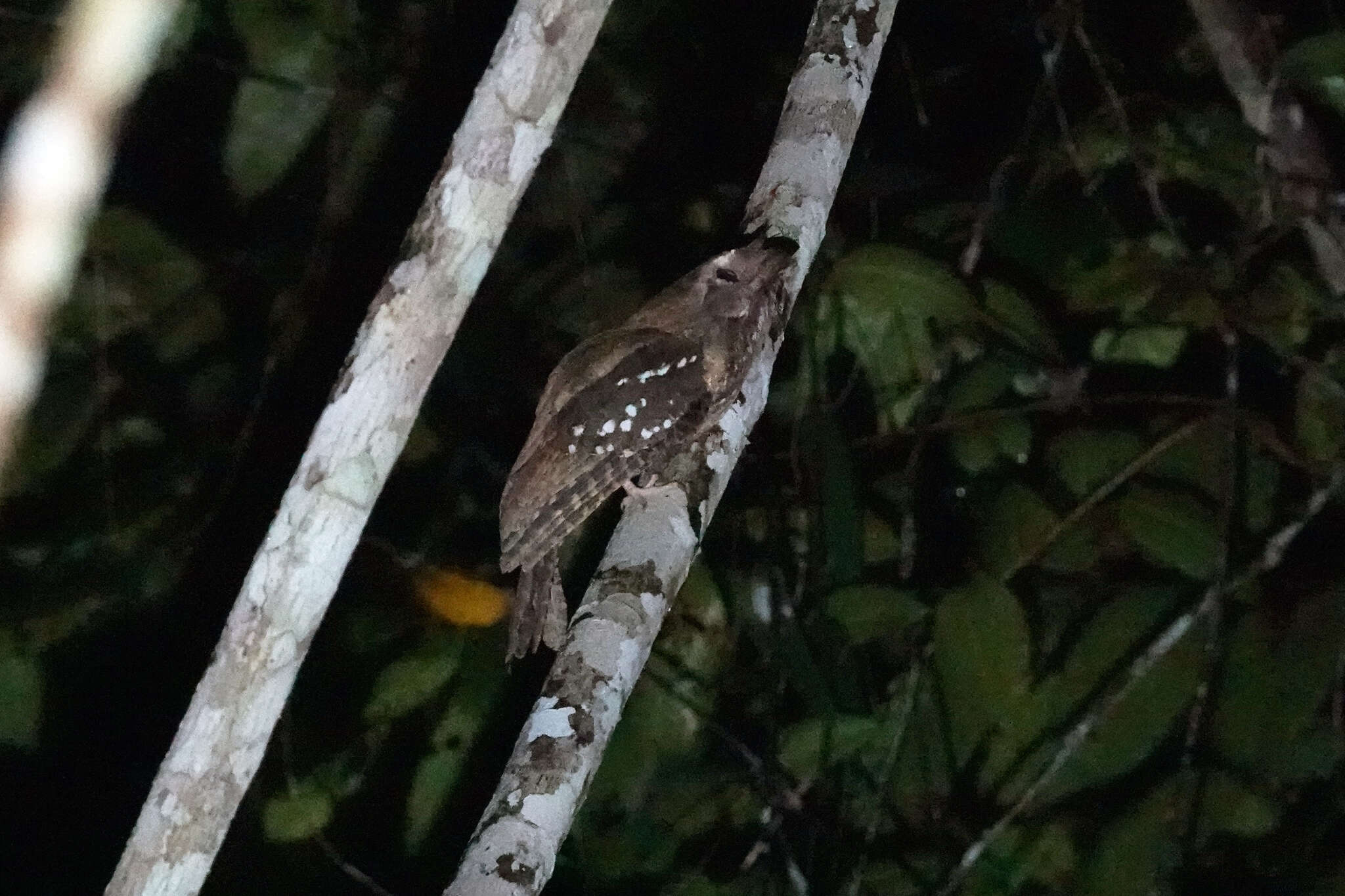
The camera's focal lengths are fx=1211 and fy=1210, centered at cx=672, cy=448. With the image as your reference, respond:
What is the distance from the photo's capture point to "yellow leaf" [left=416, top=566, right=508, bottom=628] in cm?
266

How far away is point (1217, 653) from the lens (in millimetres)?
2322

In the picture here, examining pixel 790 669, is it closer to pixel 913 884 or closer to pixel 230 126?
pixel 913 884

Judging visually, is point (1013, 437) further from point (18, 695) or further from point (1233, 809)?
point (18, 695)

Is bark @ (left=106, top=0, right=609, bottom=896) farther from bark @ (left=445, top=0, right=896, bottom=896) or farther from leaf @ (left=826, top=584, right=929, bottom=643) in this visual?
leaf @ (left=826, top=584, right=929, bottom=643)

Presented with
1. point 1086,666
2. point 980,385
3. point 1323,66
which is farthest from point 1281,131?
point 1086,666

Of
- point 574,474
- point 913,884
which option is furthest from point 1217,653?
Result: point 574,474

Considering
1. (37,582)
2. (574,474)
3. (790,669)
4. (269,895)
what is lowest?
(269,895)

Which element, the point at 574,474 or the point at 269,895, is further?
the point at 269,895

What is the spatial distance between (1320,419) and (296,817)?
2.32 m

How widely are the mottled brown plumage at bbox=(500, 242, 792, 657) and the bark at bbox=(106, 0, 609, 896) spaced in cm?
64

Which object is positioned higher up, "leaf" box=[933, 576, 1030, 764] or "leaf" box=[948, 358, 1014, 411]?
"leaf" box=[948, 358, 1014, 411]

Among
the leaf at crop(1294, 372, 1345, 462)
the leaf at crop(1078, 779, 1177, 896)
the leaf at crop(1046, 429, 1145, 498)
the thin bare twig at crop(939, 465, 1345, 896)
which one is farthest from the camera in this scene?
the leaf at crop(1294, 372, 1345, 462)

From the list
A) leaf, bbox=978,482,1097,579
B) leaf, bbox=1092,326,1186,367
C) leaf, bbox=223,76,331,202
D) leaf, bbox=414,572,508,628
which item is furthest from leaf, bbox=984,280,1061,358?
leaf, bbox=223,76,331,202

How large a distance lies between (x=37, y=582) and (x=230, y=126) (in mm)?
1128
